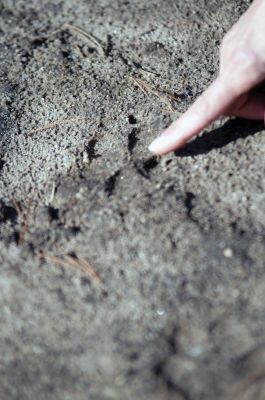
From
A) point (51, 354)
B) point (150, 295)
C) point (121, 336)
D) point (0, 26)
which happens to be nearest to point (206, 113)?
point (150, 295)

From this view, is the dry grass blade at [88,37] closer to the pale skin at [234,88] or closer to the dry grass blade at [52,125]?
the dry grass blade at [52,125]

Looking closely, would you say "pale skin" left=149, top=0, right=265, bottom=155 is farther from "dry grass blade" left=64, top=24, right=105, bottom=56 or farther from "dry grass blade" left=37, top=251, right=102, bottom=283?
"dry grass blade" left=64, top=24, right=105, bottom=56

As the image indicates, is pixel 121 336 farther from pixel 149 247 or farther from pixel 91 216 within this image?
pixel 91 216

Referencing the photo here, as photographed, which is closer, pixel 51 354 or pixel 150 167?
pixel 51 354

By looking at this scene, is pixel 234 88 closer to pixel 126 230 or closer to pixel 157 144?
pixel 157 144

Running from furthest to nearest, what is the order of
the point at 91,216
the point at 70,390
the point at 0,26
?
the point at 0,26 < the point at 91,216 < the point at 70,390

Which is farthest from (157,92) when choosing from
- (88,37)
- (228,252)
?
(228,252)

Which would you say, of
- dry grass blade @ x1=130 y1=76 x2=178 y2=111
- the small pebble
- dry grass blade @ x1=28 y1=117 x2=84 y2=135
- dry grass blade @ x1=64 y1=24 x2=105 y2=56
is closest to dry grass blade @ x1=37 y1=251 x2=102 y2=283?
the small pebble

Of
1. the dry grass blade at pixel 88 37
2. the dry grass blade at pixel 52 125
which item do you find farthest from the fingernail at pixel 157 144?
the dry grass blade at pixel 88 37
